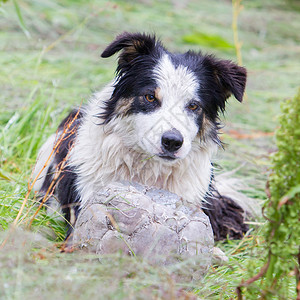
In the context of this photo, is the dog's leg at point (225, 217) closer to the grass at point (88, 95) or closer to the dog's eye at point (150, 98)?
the grass at point (88, 95)

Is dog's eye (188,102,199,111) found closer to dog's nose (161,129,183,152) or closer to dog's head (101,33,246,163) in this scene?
dog's head (101,33,246,163)

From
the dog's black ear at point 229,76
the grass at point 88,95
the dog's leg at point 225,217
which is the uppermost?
the dog's black ear at point 229,76

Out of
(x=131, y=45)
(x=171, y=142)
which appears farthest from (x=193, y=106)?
(x=131, y=45)

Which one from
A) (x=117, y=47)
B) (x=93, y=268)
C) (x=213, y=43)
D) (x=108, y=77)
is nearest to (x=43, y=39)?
(x=108, y=77)

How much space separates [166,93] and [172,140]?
405mm

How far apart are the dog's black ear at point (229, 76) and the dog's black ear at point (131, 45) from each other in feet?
1.34

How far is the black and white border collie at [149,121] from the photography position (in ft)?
10.7

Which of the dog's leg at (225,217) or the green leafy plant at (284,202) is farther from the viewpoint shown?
the dog's leg at (225,217)

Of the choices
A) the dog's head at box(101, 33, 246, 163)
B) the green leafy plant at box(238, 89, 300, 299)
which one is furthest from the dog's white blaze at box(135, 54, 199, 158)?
the green leafy plant at box(238, 89, 300, 299)

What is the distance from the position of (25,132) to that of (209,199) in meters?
1.85

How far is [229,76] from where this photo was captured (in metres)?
3.43

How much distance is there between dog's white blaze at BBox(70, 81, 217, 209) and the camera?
3.30 m

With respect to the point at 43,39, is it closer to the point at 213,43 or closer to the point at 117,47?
the point at 213,43

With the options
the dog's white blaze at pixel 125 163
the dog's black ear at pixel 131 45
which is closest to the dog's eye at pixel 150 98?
the dog's white blaze at pixel 125 163
